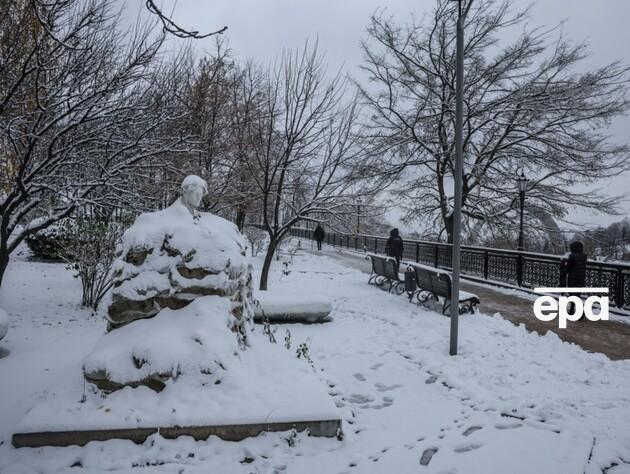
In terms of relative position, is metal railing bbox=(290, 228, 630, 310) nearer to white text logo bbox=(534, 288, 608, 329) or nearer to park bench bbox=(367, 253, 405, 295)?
white text logo bbox=(534, 288, 608, 329)

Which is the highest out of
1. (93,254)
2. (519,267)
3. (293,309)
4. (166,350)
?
(93,254)

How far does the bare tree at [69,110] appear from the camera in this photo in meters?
5.68

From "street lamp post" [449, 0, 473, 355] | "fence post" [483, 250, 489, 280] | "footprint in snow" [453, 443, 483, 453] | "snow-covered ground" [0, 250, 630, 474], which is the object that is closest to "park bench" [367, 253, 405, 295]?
"snow-covered ground" [0, 250, 630, 474]

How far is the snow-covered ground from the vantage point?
321 centimetres

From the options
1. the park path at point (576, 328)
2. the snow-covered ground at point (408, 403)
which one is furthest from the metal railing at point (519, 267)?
the snow-covered ground at point (408, 403)

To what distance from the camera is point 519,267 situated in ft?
40.5

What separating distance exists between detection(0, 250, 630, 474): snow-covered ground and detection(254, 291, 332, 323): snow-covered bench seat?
0.30m

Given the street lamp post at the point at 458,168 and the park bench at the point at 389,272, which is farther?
the park bench at the point at 389,272

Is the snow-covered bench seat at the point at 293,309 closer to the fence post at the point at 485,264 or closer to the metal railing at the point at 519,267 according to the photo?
the metal railing at the point at 519,267

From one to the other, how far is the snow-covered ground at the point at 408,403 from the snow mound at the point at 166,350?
2.06 feet

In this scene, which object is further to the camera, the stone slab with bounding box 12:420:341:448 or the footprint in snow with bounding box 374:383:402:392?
the footprint in snow with bounding box 374:383:402:392

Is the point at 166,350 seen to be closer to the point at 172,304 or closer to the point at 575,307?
the point at 172,304

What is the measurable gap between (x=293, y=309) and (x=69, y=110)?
4.84 meters

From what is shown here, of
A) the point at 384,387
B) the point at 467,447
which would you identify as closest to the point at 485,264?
the point at 384,387
